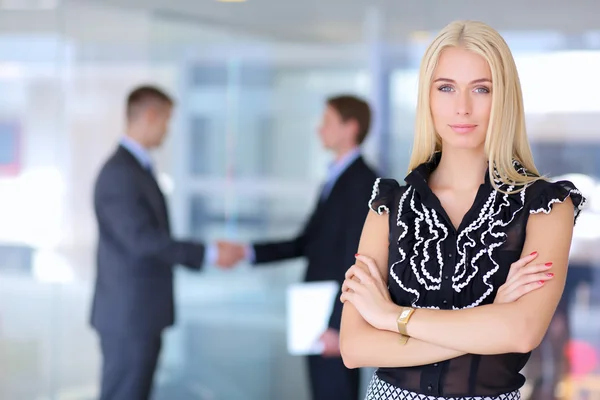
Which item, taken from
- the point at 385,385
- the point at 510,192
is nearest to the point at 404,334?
the point at 385,385

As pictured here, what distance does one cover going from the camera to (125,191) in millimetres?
4598

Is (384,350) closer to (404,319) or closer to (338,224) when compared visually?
(404,319)

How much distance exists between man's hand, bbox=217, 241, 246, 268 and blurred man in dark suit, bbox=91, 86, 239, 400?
201 mm

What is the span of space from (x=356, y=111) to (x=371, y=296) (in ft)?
9.06

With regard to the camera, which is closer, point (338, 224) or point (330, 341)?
point (330, 341)

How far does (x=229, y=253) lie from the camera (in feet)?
16.4

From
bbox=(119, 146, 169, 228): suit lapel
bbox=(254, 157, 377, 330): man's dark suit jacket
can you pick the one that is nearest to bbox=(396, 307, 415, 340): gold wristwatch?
bbox=(254, 157, 377, 330): man's dark suit jacket

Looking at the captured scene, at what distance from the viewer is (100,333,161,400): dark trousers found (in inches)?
183

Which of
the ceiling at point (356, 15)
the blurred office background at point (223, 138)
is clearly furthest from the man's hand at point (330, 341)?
the ceiling at point (356, 15)

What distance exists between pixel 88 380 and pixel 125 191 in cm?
145

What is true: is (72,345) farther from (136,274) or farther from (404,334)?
(404,334)

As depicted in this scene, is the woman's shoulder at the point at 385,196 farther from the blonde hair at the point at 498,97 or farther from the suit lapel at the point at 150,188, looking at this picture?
the suit lapel at the point at 150,188

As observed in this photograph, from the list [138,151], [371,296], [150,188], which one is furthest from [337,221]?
[371,296]

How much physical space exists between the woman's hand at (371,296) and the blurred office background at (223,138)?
2.84m
